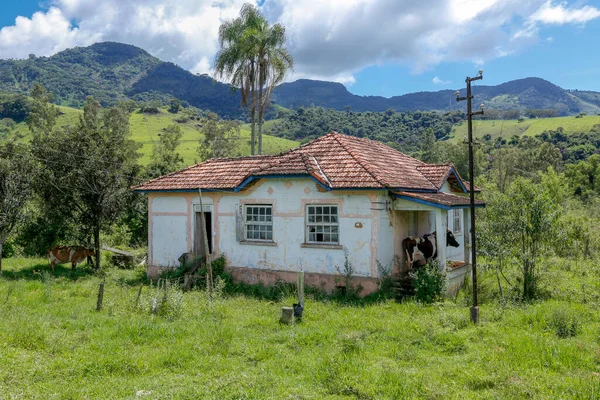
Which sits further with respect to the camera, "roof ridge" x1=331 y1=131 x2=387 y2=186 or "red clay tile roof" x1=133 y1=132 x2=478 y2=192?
"red clay tile roof" x1=133 y1=132 x2=478 y2=192

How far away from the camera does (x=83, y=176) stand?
18859mm

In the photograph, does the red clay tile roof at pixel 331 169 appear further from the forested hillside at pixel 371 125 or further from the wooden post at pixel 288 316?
the forested hillside at pixel 371 125

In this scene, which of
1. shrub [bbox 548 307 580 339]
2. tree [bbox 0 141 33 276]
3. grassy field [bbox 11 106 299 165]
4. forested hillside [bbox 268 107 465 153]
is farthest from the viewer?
forested hillside [bbox 268 107 465 153]

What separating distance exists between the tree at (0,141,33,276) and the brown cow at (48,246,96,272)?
1797 millimetres

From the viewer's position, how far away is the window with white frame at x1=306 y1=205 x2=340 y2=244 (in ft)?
46.0

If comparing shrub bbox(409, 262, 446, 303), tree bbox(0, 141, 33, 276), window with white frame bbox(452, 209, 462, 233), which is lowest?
shrub bbox(409, 262, 446, 303)

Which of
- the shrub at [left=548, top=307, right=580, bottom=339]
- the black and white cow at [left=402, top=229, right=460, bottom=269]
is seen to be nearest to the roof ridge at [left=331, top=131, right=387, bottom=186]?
the black and white cow at [left=402, top=229, right=460, bottom=269]

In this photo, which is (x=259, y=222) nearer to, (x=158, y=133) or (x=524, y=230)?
(x=524, y=230)

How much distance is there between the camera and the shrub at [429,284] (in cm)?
1224

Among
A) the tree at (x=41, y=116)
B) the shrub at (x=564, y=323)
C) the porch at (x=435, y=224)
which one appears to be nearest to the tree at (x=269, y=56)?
the porch at (x=435, y=224)

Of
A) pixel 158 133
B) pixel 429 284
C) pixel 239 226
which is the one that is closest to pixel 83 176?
pixel 239 226

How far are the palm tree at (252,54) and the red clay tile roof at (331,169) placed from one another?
8.31 meters

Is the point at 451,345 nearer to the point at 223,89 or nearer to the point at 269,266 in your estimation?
the point at 269,266

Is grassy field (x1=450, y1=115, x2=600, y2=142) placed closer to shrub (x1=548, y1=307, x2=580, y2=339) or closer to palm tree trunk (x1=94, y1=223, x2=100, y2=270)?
palm tree trunk (x1=94, y1=223, x2=100, y2=270)
